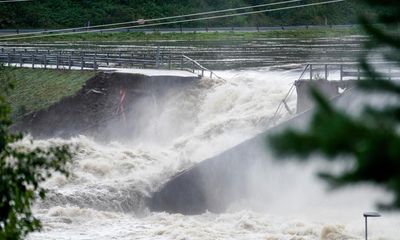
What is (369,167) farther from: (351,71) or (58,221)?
(351,71)

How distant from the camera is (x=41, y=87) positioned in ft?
152

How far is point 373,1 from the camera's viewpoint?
5.99 meters

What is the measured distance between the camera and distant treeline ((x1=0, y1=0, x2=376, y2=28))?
71.8 meters

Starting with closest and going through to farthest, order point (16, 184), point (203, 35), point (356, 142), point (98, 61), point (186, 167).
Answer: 1. point (356, 142)
2. point (16, 184)
3. point (186, 167)
4. point (98, 61)
5. point (203, 35)

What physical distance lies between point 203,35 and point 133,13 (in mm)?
7208

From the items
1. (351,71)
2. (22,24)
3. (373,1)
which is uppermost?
(22,24)

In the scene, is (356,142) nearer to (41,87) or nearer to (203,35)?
(41,87)

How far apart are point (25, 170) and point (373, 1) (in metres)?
6.75

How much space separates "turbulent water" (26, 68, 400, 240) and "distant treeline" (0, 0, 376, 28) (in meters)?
29.4

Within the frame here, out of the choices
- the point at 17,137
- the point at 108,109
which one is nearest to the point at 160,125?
the point at 108,109

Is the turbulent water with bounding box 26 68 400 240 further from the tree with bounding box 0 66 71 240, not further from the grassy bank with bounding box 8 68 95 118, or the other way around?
the tree with bounding box 0 66 71 240

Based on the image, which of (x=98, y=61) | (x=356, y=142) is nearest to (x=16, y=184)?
(x=356, y=142)

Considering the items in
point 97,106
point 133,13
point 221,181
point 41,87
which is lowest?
point 221,181

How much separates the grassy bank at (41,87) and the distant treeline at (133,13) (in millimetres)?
23402
